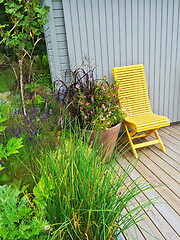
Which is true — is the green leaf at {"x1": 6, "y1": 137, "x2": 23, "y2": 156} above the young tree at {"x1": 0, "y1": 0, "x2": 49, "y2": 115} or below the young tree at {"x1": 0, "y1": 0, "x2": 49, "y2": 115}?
below

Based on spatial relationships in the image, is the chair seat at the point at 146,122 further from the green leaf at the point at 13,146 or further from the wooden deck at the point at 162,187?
the green leaf at the point at 13,146

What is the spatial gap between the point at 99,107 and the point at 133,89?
933 mm

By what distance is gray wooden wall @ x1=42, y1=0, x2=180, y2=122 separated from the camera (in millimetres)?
3076

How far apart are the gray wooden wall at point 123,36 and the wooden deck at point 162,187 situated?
37.9 inches

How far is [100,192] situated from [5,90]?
2989 millimetres

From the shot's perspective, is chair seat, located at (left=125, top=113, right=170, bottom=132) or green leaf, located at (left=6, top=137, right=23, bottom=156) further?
chair seat, located at (left=125, top=113, right=170, bottom=132)

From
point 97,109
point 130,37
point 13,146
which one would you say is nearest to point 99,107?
point 97,109

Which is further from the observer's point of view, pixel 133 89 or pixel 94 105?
pixel 133 89

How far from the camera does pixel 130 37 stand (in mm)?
3398

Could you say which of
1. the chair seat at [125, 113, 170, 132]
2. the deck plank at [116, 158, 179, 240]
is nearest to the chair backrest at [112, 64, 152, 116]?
the chair seat at [125, 113, 170, 132]

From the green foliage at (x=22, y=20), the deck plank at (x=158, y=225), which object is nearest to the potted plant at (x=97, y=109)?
the deck plank at (x=158, y=225)

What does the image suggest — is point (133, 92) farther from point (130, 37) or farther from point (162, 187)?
point (162, 187)

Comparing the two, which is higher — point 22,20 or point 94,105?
point 22,20

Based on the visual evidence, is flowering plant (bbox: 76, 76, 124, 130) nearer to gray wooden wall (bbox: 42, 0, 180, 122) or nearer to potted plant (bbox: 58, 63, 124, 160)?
potted plant (bbox: 58, 63, 124, 160)
